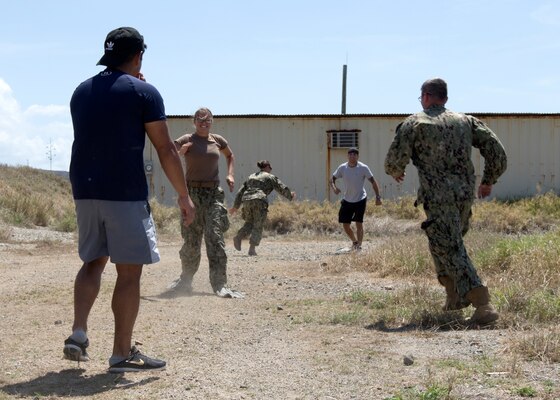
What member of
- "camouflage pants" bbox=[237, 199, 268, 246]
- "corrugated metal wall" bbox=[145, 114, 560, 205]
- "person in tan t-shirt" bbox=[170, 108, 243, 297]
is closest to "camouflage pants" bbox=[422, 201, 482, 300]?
"person in tan t-shirt" bbox=[170, 108, 243, 297]

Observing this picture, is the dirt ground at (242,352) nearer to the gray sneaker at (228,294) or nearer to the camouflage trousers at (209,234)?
the gray sneaker at (228,294)

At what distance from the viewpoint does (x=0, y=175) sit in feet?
134

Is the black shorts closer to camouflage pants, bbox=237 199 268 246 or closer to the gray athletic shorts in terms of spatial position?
camouflage pants, bbox=237 199 268 246

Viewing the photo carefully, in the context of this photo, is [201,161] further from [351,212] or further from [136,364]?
[351,212]

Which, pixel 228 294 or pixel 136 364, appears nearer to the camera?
pixel 136 364

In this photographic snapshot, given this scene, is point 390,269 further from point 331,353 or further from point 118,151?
point 118,151

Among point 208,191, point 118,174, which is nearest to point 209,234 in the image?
point 208,191

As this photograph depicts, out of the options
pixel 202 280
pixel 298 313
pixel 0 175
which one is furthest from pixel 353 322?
pixel 0 175

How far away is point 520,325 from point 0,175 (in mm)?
36766

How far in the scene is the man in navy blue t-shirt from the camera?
5445 millimetres

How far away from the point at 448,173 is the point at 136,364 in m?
3.04

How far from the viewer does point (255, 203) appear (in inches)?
584

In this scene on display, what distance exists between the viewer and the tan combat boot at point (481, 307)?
22.8 ft

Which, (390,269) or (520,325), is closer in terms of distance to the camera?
(520,325)
